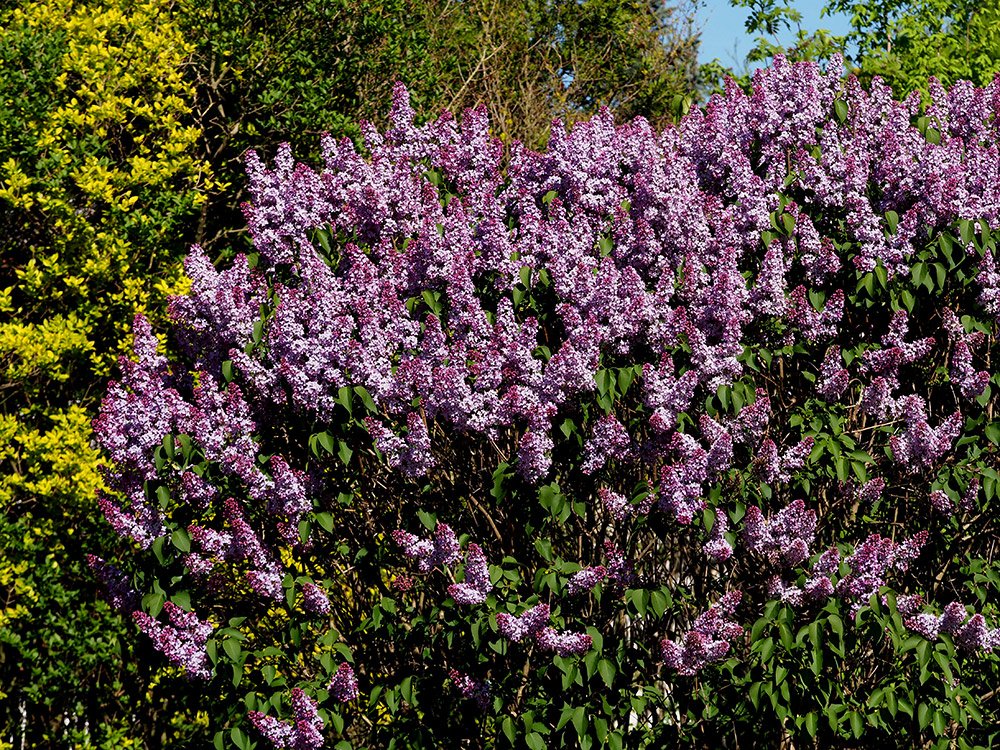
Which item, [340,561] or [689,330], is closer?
[689,330]

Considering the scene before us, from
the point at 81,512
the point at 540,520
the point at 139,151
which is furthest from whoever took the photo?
the point at 139,151

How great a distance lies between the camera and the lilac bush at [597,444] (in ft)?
16.2

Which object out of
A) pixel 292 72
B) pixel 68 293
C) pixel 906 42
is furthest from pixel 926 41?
pixel 68 293

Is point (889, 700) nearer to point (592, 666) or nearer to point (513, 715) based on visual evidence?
point (592, 666)

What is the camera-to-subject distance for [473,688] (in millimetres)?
5117

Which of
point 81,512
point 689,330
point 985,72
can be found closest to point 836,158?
point 689,330

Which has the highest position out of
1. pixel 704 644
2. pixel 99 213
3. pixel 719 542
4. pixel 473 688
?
pixel 99 213

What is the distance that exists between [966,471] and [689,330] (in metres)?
1.29

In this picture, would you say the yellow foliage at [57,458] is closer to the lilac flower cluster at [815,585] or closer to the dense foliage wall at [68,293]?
the dense foliage wall at [68,293]

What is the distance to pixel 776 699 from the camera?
4.77 metres

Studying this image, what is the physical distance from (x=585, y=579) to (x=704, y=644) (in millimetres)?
509

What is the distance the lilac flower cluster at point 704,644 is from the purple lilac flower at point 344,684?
1231 millimetres

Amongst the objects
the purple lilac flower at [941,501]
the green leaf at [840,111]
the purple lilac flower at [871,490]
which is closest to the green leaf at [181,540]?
the purple lilac flower at [871,490]

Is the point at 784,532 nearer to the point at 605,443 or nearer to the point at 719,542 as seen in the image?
the point at 719,542
